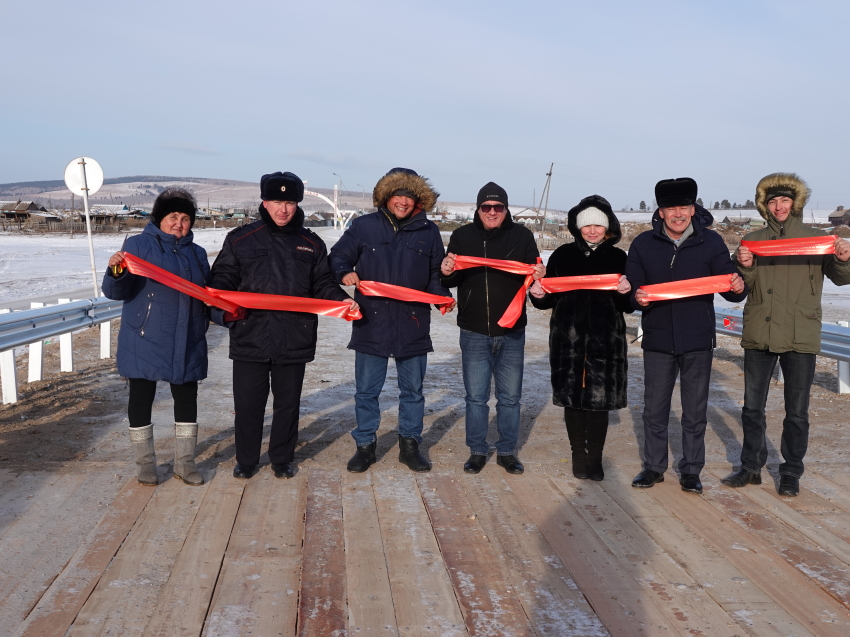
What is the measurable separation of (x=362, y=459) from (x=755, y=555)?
2.73 meters

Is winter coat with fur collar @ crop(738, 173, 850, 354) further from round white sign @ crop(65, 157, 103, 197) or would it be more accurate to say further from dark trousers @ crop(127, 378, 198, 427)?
round white sign @ crop(65, 157, 103, 197)

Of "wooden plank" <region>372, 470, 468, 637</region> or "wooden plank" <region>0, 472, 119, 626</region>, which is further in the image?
"wooden plank" <region>0, 472, 119, 626</region>

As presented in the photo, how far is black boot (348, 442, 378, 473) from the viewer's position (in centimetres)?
555

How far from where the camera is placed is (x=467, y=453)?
6.20 m

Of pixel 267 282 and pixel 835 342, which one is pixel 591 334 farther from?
pixel 835 342

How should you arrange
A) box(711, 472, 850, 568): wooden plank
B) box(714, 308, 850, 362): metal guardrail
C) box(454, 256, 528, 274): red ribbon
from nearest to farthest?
box(711, 472, 850, 568): wooden plank < box(454, 256, 528, 274): red ribbon < box(714, 308, 850, 362): metal guardrail

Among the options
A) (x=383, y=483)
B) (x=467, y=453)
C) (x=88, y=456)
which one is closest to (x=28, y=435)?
(x=88, y=456)

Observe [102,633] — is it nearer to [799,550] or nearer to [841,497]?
[799,550]

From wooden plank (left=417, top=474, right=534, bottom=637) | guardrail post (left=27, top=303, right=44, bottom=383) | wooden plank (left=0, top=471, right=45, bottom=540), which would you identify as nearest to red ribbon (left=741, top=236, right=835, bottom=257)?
wooden plank (left=417, top=474, right=534, bottom=637)

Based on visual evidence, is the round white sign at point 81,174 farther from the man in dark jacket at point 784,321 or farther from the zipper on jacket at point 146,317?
the man in dark jacket at point 784,321

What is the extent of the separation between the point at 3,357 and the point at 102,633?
16.5ft

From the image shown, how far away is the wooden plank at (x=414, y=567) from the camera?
3.32 meters

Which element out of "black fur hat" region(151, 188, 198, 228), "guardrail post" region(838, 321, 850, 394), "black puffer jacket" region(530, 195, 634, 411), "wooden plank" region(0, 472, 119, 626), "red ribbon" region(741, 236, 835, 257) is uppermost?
"black fur hat" region(151, 188, 198, 228)

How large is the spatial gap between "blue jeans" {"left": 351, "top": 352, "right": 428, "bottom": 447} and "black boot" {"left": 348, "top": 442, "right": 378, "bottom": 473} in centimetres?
4
